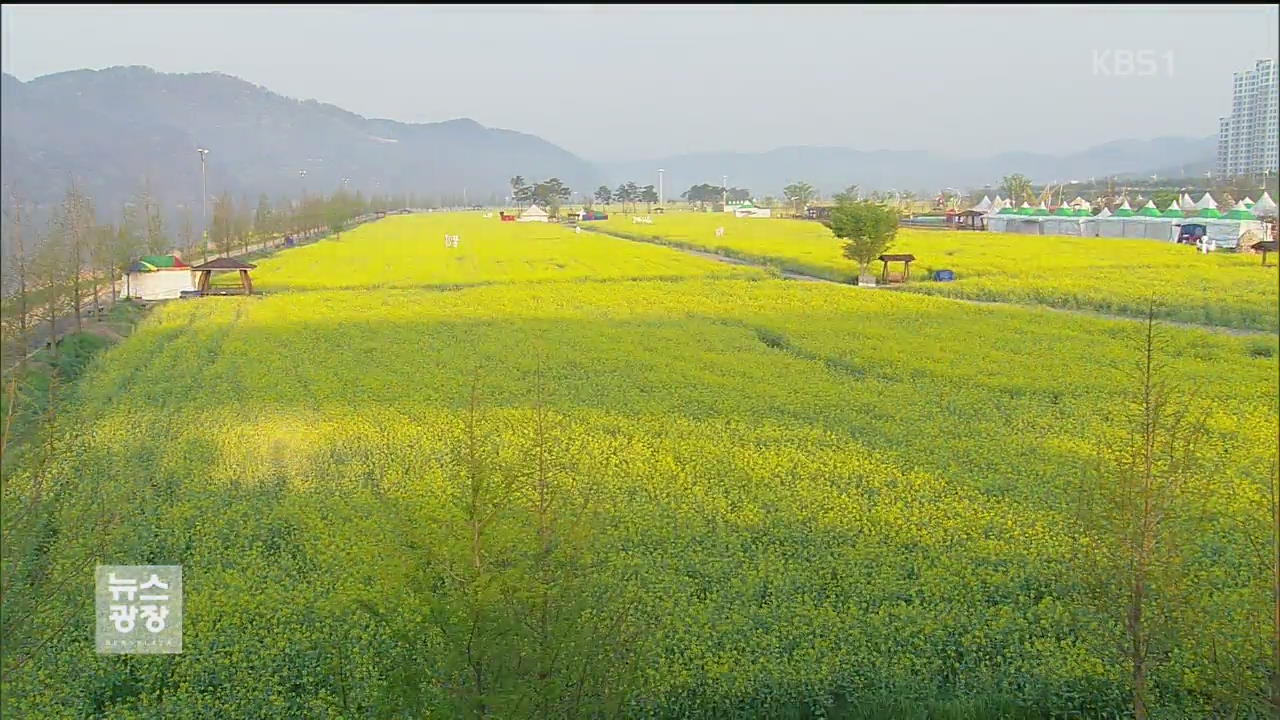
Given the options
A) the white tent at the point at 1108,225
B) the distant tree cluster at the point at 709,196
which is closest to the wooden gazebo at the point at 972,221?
the white tent at the point at 1108,225

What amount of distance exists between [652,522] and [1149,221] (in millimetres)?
47815

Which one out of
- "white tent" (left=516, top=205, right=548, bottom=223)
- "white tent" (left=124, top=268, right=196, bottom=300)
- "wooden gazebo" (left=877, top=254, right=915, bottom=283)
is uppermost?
"white tent" (left=516, top=205, right=548, bottom=223)

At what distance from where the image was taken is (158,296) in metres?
28.4

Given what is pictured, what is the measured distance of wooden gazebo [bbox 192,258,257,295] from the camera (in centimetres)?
2873

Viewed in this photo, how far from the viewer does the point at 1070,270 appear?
3177 centimetres

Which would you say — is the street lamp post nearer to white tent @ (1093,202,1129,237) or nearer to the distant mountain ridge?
the distant mountain ridge

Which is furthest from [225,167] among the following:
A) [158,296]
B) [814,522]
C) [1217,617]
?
[1217,617]

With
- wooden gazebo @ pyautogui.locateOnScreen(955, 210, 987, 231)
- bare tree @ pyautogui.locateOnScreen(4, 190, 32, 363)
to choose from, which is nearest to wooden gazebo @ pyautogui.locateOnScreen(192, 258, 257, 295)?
bare tree @ pyautogui.locateOnScreen(4, 190, 32, 363)

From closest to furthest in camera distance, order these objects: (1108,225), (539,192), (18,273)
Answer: (18,273) → (1108,225) → (539,192)

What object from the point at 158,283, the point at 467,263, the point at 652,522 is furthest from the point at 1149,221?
the point at 652,522

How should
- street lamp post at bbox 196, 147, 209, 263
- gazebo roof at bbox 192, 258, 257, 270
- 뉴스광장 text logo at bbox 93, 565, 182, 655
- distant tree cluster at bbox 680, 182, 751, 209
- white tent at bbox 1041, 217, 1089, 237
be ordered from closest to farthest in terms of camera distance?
1. 뉴스광장 text logo at bbox 93, 565, 182, 655
2. gazebo roof at bbox 192, 258, 257, 270
3. street lamp post at bbox 196, 147, 209, 263
4. white tent at bbox 1041, 217, 1089, 237
5. distant tree cluster at bbox 680, 182, 751, 209

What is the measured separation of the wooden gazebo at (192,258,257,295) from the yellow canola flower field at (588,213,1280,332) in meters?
19.8

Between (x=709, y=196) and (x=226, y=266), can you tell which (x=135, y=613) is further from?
(x=709, y=196)

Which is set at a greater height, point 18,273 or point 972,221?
point 972,221
